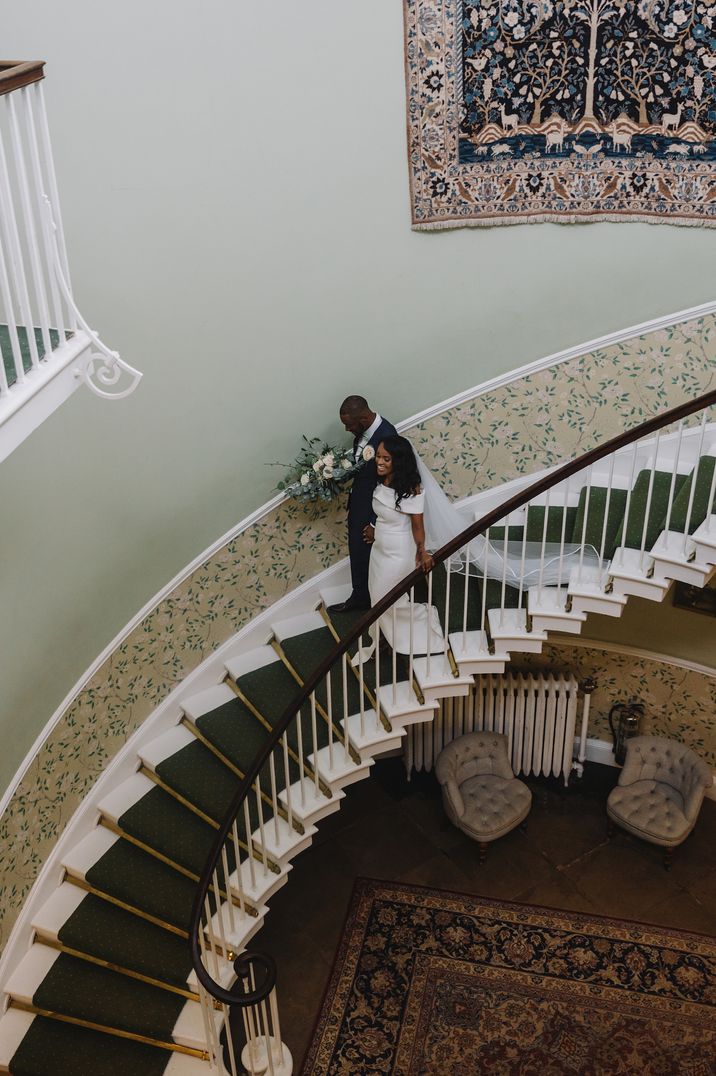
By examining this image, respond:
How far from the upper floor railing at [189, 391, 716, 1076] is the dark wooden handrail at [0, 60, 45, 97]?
2966 millimetres

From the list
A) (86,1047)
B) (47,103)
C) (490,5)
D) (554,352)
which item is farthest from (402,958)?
(490,5)

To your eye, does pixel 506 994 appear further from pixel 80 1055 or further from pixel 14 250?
pixel 14 250

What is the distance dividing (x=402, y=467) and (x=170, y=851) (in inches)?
104

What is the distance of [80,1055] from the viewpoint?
5172mm

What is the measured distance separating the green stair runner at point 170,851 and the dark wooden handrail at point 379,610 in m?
0.37

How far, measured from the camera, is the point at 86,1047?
17.1ft

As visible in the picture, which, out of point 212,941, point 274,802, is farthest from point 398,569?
point 212,941

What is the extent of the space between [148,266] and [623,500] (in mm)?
3137

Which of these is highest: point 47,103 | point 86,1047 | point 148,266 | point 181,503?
point 47,103

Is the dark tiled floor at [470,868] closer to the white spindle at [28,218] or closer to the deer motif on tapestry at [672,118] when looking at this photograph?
the white spindle at [28,218]

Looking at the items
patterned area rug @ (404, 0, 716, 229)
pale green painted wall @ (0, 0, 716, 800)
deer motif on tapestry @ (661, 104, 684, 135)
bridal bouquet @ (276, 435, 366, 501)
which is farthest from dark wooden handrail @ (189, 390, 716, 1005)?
deer motif on tapestry @ (661, 104, 684, 135)

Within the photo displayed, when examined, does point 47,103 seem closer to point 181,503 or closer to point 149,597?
point 181,503

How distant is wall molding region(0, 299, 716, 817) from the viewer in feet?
18.7

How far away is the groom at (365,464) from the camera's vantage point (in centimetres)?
592
